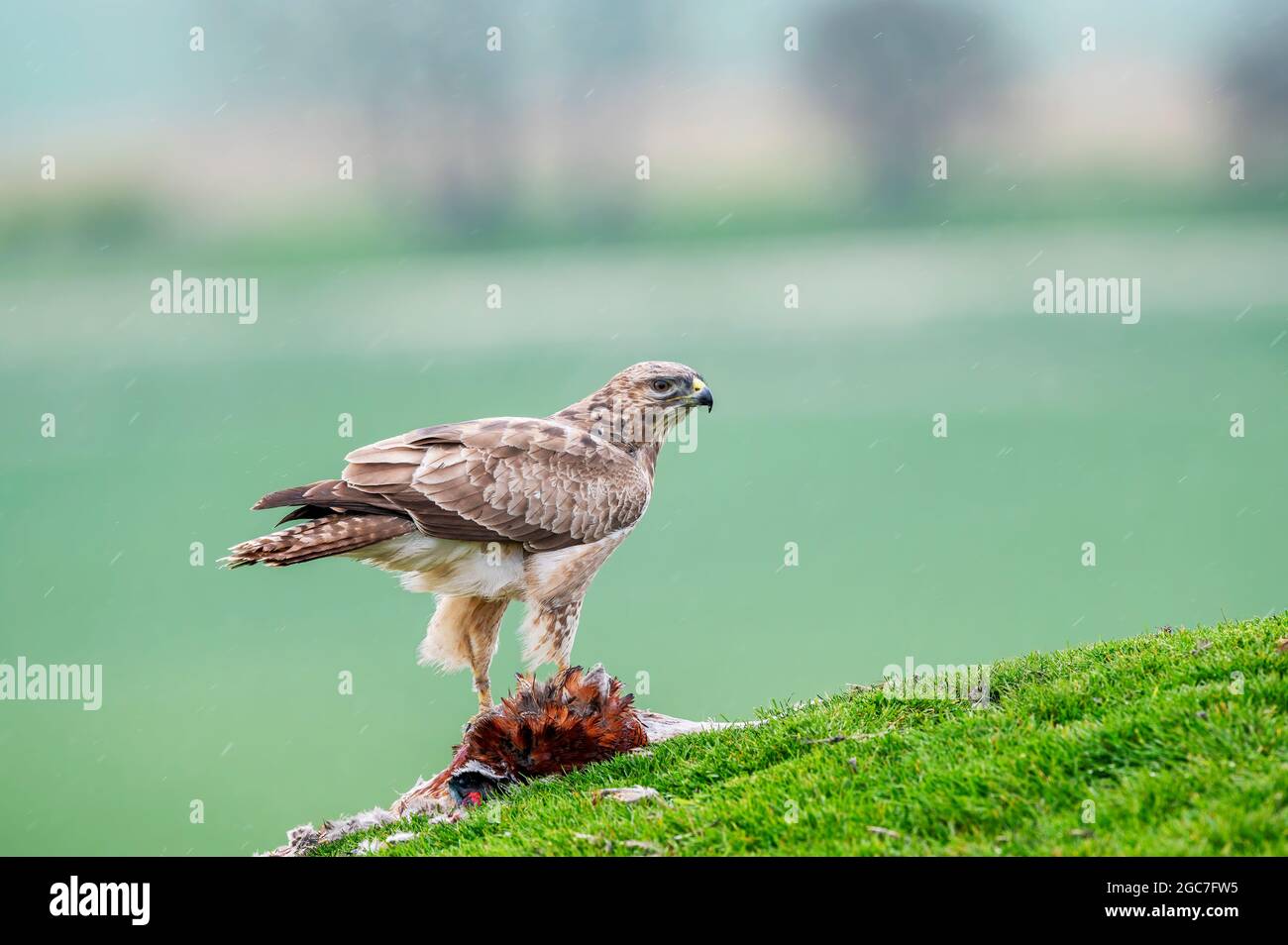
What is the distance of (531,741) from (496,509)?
5.29 feet

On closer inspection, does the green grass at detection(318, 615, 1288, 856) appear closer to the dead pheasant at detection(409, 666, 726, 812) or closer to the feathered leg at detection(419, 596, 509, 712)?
the dead pheasant at detection(409, 666, 726, 812)

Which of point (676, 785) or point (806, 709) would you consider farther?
point (806, 709)

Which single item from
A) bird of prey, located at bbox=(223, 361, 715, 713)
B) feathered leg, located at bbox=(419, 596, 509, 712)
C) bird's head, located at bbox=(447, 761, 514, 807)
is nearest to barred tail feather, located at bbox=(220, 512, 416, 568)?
bird of prey, located at bbox=(223, 361, 715, 713)

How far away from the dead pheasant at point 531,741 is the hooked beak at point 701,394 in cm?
226

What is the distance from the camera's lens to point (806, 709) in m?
7.27

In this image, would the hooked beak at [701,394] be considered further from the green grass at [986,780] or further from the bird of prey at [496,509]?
the green grass at [986,780]

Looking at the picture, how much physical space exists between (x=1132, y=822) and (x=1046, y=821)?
324mm

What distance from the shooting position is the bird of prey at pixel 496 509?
288 inches

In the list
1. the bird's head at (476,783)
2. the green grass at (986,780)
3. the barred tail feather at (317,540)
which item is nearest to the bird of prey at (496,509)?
the barred tail feather at (317,540)

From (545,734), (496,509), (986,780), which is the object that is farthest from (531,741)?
(986,780)

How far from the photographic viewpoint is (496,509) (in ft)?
25.4

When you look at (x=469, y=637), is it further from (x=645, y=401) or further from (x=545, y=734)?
(x=645, y=401)
